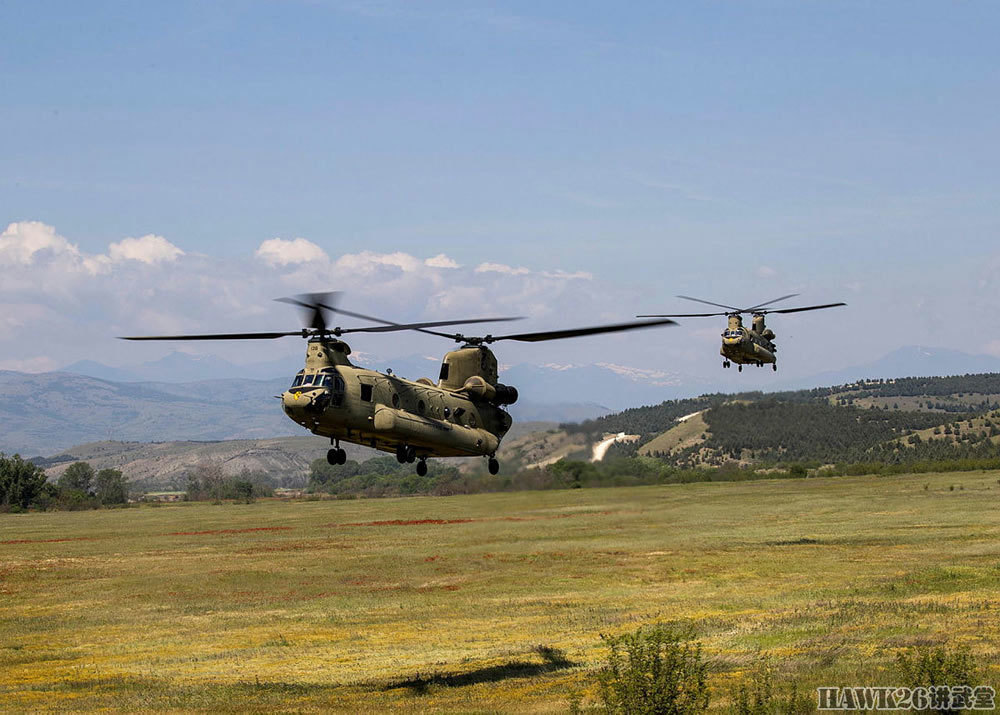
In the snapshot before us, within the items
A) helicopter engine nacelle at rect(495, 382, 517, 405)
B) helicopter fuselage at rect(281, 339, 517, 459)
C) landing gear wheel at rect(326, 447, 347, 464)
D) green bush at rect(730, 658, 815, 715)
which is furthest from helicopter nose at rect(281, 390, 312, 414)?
green bush at rect(730, 658, 815, 715)

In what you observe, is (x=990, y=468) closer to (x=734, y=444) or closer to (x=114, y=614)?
(x=734, y=444)

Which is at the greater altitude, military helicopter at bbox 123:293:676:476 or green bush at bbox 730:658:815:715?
military helicopter at bbox 123:293:676:476

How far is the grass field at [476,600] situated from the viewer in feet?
172

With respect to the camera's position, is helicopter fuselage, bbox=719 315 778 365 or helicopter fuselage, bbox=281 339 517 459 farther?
helicopter fuselage, bbox=719 315 778 365

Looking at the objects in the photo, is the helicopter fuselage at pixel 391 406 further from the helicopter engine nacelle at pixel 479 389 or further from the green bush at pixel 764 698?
the green bush at pixel 764 698

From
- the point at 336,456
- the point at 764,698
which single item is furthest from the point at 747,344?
the point at 336,456

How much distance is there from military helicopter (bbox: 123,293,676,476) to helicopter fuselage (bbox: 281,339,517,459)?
0.10 ft

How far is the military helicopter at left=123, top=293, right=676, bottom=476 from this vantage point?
1377 inches

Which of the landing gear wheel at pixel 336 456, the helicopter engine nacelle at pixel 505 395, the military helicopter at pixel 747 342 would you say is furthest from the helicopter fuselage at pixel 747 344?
the landing gear wheel at pixel 336 456

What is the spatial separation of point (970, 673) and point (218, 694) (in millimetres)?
31451

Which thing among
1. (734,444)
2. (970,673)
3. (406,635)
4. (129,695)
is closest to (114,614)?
Result: (406,635)

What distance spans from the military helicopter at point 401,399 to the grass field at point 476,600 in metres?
10.7

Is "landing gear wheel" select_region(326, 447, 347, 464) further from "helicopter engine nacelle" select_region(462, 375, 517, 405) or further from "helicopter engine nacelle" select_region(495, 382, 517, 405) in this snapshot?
"helicopter engine nacelle" select_region(495, 382, 517, 405)

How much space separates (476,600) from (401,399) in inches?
1884
